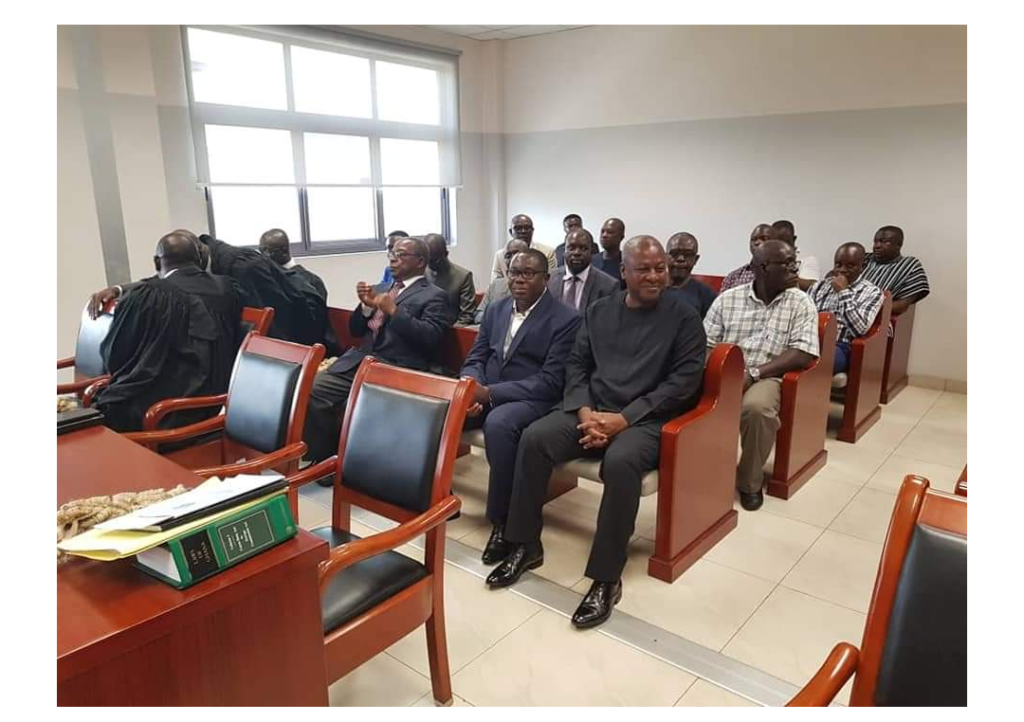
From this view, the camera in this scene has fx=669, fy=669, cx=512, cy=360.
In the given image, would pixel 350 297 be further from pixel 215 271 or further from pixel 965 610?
pixel 965 610

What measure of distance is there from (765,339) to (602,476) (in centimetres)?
128

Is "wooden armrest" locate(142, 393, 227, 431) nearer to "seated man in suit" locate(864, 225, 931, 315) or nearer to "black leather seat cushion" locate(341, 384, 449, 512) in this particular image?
"black leather seat cushion" locate(341, 384, 449, 512)

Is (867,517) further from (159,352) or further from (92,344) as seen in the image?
(92,344)

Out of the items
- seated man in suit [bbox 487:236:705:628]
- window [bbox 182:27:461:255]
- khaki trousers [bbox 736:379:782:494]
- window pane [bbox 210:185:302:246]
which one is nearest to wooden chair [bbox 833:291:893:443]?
khaki trousers [bbox 736:379:782:494]

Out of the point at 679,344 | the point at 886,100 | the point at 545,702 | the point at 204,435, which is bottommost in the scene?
the point at 545,702

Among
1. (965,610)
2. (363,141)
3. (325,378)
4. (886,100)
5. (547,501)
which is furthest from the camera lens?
(363,141)

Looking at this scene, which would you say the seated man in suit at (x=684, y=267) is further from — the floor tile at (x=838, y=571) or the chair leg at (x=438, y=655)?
the chair leg at (x=438, y=655)

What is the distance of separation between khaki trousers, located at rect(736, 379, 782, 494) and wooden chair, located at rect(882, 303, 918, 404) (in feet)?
5.94

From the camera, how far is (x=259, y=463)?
1829 mm

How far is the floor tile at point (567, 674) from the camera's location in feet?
5.85

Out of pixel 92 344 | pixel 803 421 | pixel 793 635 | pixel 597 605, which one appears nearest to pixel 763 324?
pixel 803 421

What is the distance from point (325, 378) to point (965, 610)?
284 cm
